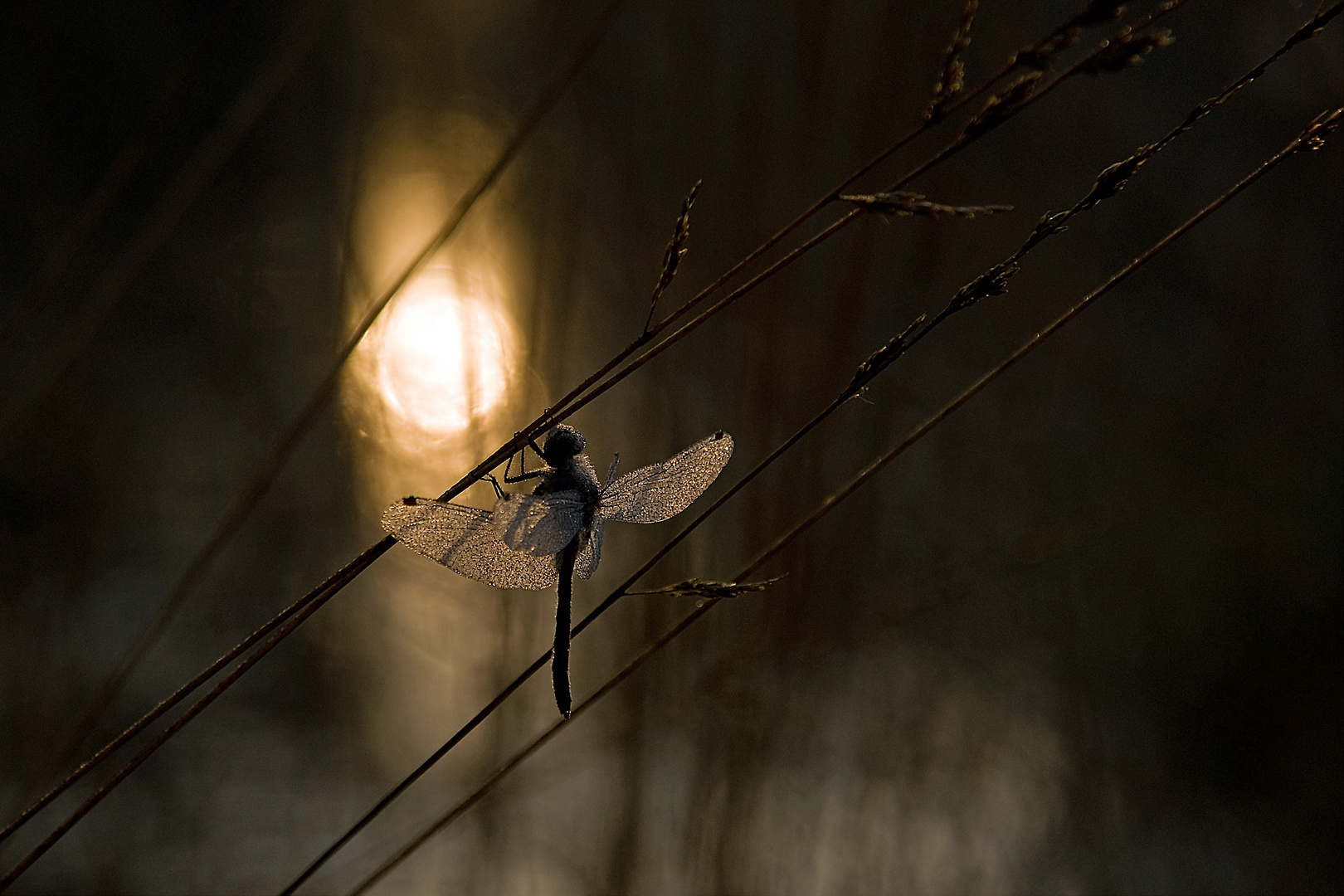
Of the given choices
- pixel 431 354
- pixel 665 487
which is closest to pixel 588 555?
pixel 665 487

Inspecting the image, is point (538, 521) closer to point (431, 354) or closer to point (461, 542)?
point (461, 542)

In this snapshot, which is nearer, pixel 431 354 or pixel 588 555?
pixel 588 555

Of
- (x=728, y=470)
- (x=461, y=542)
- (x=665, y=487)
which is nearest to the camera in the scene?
(x=461, y=542)

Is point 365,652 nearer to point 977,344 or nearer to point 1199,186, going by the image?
point 977,344

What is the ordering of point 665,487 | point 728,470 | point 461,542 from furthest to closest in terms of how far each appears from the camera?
1. point 728,470
2. point 665,487
3. point 461,542

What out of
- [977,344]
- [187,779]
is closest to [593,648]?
[187,779]

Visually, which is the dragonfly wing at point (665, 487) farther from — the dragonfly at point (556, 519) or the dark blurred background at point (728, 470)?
the dark blurred background at point (728, 470)

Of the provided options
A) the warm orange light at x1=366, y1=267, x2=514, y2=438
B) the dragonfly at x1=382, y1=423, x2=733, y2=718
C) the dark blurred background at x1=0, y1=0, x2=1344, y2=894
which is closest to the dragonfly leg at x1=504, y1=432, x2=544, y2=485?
the dragonfly at x1=382, y1=423, x2=733, y2=718
